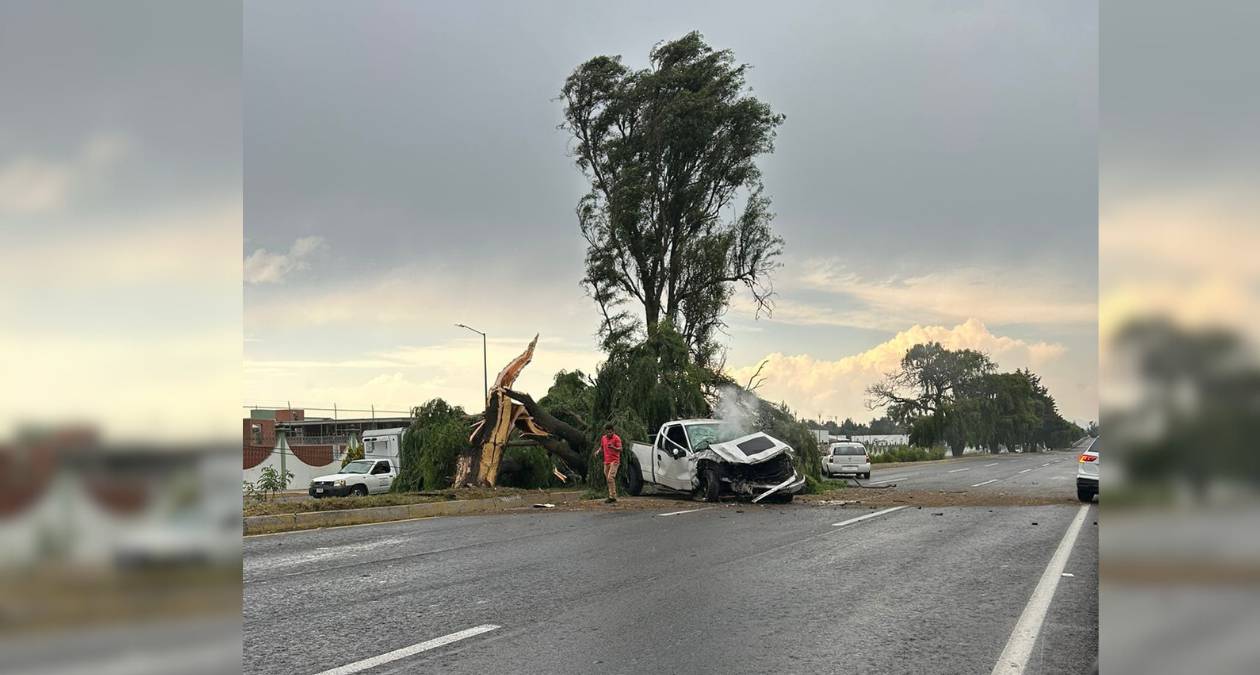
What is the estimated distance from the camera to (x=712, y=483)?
69.8ft

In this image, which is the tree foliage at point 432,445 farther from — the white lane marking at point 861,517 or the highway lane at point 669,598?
the white lane marking at point 861,517

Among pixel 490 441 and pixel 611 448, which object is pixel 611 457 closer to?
pixel 611 448

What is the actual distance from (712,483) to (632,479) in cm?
348

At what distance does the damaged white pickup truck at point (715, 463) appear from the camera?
68.5 feet

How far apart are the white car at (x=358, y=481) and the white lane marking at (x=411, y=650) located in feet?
94.0

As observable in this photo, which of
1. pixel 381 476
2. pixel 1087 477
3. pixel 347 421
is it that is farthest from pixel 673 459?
pixel 347 421

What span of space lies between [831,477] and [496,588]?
31025 mm

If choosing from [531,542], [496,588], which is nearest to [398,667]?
[496,588]

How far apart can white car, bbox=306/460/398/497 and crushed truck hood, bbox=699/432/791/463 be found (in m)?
17.0

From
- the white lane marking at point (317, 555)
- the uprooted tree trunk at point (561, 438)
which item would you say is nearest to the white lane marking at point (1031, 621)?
the white lane marking at point (317, 555)

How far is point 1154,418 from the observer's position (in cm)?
133

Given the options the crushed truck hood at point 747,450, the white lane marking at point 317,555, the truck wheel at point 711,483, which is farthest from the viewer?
the truck wheel at point 711,483

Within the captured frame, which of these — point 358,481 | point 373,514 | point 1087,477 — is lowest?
point 358,481

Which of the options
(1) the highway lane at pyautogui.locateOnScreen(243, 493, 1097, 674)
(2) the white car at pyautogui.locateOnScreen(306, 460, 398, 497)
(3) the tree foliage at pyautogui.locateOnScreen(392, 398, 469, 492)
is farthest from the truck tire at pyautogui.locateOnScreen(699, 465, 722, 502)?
(2) the white car at pyautogui.locateOnScreen(306, 460, 398, 497)
